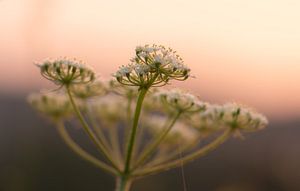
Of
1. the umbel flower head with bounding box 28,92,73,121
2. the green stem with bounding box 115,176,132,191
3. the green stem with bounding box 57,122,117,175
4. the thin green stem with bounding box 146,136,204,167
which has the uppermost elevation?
the umbel flower head with bounding box 28,92,73,121

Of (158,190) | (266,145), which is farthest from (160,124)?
(266,145)

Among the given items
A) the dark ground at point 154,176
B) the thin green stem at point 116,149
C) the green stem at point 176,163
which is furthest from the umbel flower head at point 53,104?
the dark ground at point 154,176

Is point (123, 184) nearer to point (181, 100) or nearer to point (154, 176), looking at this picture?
point (181, 100)

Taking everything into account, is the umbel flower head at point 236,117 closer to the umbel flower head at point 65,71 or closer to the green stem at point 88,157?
the green stem at point 88,157

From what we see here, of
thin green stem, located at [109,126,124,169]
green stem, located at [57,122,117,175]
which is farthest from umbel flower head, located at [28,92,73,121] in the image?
thin green stem, located at [109,126,124,169]

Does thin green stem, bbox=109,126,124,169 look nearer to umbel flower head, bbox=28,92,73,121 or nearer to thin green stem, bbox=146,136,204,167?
thin green stem, bbox=146,136,204,167

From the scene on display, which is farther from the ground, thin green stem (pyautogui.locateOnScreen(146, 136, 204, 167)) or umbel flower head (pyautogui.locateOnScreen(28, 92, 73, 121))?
umbel flower head (pyautogui.locateOnScreen(28, 92, 73, 121))
